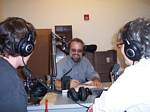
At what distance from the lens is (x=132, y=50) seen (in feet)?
4.55

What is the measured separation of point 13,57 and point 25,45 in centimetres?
9

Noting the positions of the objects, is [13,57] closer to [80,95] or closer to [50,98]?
[80,95]

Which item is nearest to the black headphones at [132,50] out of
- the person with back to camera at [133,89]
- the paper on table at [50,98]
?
the person with back to camera at [133,89]

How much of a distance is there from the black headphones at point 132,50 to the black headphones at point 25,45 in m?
0.49

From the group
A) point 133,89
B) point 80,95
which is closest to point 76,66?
point 80,95

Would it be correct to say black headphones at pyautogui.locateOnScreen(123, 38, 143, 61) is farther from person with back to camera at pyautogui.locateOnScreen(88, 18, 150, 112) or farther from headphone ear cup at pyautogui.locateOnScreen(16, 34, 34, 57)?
headphone ear cup at pyautogui.locateOnScreen(16, 34, 34, 57)

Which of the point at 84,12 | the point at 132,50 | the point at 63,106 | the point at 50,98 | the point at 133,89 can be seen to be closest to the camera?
the point at 133,89

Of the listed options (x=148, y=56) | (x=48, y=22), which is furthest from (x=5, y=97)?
(x=48, y=22)

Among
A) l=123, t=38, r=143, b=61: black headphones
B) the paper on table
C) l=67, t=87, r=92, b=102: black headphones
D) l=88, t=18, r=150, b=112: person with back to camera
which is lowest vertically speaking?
the paper on table

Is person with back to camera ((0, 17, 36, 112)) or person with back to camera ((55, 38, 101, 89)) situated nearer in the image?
person with back to camera ((0, 17, 36, 112))

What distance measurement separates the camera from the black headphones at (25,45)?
4.56ft

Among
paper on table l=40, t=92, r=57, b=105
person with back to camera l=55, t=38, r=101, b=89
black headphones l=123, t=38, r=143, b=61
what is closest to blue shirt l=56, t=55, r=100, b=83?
person with back to camera l=55, t=38, r=101, b=89

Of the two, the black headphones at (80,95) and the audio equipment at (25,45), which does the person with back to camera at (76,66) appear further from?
the audio equipment at (25,45)

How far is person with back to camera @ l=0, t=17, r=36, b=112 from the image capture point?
125 centimetres
